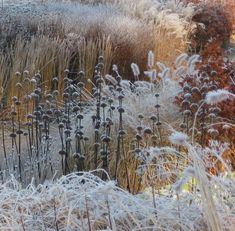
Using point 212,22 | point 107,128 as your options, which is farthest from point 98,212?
point 212,22

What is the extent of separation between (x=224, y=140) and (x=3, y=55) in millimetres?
3416

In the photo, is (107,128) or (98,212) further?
(107,128)

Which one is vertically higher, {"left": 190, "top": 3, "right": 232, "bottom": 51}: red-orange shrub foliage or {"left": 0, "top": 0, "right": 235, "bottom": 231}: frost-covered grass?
{"left": 0, "top": 0, "right": 235, "bottom": 231}: frost-covered grass

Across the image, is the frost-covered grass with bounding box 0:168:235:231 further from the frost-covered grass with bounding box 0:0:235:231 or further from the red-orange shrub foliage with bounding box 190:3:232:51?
the red-orange shrub foliage with bounding box 190:3:232:51

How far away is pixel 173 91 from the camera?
248 inches

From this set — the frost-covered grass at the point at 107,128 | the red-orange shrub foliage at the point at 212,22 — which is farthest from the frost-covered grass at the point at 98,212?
the red-orange shrub foliage at the point at 212,22

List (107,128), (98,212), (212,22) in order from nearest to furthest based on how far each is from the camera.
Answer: (98,212), (107,128), (212,22)

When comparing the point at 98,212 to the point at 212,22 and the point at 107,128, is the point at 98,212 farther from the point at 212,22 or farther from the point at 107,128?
the point at 212,22

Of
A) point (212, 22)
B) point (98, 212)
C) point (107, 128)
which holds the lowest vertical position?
point (212, 22)

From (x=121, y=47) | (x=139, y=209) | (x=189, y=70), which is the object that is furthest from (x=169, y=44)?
(x=139, y=209)

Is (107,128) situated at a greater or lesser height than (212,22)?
greater

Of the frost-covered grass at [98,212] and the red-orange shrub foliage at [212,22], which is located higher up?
the frost-covered grass at [98,212]

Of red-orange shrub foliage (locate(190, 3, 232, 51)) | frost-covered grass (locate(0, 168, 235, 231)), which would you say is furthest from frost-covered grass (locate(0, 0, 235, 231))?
red-orange shrub foliage (locate(190, 3, 232, 51))

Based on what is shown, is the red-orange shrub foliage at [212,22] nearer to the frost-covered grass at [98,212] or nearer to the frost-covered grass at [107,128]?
the frost-covered grass at [107,128]
